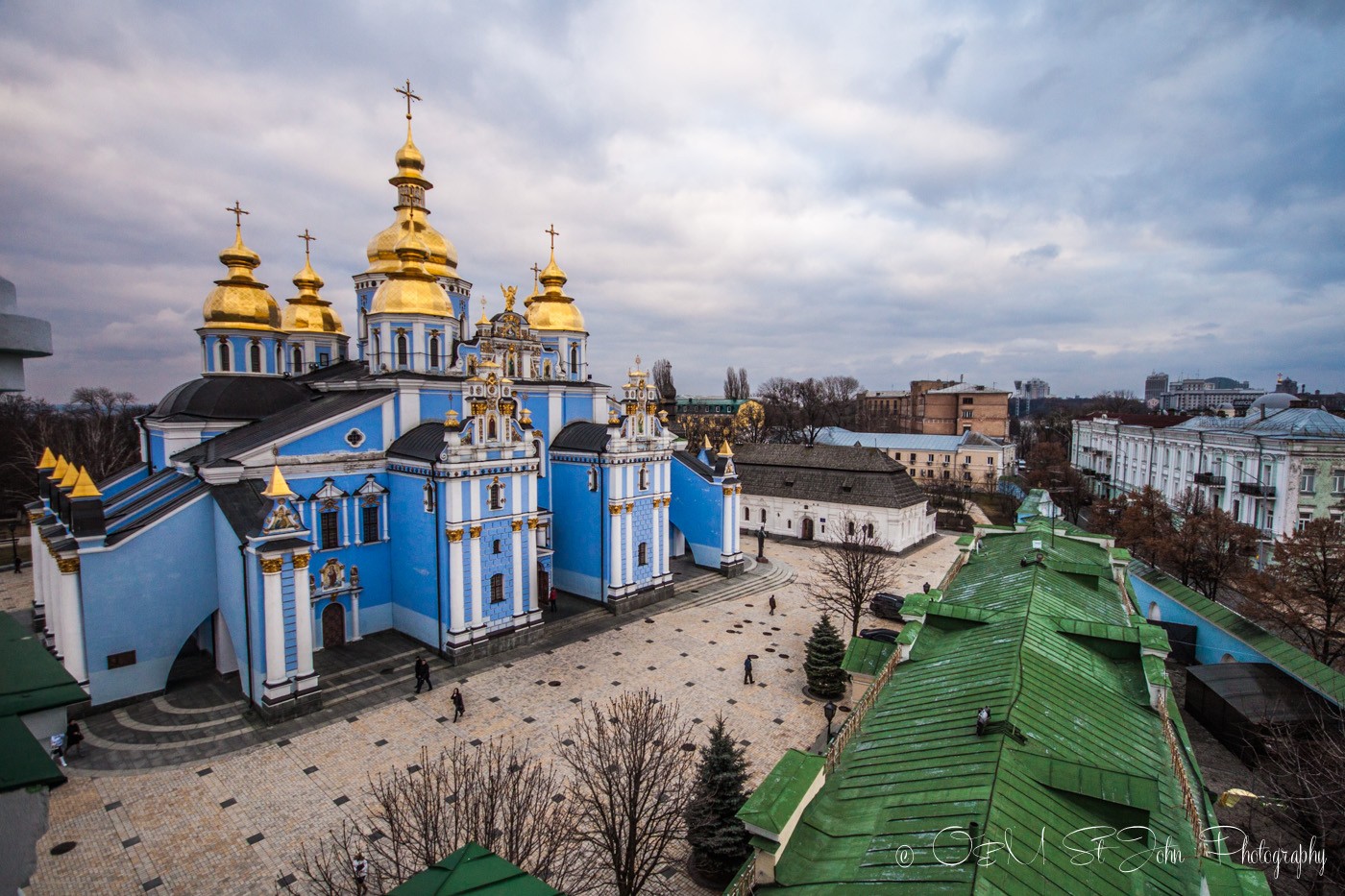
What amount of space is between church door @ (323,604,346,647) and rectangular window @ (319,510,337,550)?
6.13ft

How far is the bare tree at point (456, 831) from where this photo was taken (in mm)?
7551

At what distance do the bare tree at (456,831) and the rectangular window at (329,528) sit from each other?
8365mm

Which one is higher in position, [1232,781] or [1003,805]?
[1003,805]

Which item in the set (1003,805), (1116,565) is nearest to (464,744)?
(1003,805)

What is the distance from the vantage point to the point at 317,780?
13.0 metres

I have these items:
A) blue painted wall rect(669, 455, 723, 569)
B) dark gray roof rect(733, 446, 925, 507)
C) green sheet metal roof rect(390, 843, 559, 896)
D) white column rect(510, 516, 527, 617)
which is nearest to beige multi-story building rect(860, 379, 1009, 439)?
dark gray roof rect(733, 446, 925, 507)

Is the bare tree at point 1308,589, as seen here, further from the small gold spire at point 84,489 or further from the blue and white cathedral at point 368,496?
the small gold spire at point 84,489

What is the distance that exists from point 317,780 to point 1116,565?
18.9 m

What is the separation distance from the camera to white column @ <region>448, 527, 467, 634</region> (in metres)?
18.5

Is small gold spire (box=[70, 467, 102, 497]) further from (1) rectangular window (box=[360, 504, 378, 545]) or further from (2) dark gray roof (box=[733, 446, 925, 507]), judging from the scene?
(2) dark gray roof (box=[733, 446, 925, 507])

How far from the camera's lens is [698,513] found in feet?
93.3

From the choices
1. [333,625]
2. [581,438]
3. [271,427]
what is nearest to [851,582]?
Answer: [581,438]

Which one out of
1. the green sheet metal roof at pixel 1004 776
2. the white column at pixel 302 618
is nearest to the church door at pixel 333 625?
the white column at pixel 302 618

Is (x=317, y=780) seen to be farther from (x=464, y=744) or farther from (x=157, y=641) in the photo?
(x=157, y=641)
